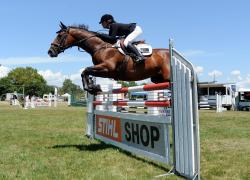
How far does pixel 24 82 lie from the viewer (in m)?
121

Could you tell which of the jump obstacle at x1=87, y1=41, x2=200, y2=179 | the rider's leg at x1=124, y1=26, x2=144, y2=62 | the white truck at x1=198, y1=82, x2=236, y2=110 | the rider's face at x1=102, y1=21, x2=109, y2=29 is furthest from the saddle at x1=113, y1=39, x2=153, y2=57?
the white truck at x1=198, y1=82, x2=236, y2=110

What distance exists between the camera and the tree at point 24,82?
4724 inches

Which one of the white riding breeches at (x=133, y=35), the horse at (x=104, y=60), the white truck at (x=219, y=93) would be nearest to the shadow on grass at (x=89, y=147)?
the horse at (x=104, y=60)

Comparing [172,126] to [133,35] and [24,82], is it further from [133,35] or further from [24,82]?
[24,82]

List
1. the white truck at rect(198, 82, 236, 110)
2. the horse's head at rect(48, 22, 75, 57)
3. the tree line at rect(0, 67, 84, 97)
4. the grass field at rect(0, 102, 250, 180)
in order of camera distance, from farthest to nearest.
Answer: the tree line at rect(0, 67, 84, 97) < the white truck at rect(198, 82, 236, 110) < the horse's head at rect(48, 22, 75, 57) < the grass field at rect(0, 102, 250, 180)

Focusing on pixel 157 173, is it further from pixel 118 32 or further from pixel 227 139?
pixel 227 139

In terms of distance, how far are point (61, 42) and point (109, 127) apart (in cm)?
210

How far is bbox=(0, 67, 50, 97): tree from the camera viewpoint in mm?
120000

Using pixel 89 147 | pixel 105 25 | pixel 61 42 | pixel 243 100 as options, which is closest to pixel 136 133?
pixel 89 147

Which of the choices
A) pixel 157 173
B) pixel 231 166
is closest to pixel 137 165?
pixel 157 173

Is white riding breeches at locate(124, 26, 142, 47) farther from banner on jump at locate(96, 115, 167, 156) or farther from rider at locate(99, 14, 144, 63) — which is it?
banner on jump at locate(96, 115, 167, 156)

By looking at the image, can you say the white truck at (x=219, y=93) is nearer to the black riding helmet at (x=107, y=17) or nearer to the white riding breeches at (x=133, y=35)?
the white riding breeches at (x=133, y=35)

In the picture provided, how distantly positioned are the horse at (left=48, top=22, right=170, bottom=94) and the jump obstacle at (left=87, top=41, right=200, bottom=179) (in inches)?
19.8

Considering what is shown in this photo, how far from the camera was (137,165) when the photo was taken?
6336 millimetres
